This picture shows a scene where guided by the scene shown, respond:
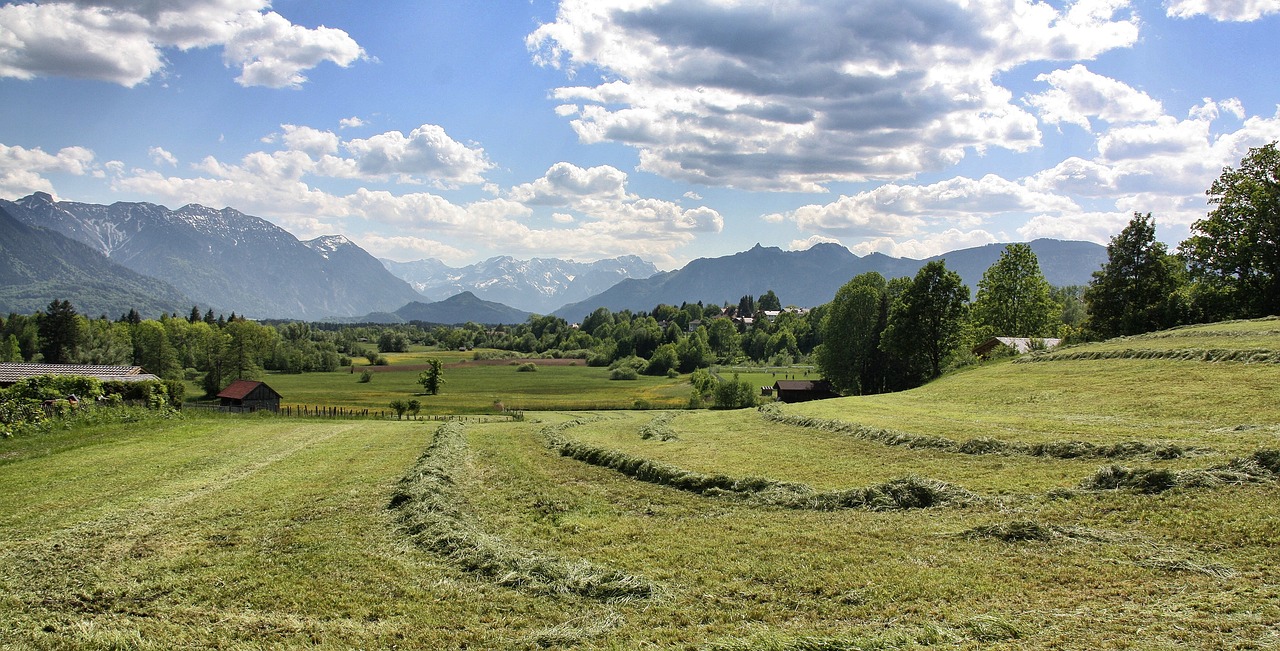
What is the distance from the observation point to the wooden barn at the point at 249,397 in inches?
2901

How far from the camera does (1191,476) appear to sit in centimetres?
1352

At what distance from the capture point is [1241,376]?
26766mm

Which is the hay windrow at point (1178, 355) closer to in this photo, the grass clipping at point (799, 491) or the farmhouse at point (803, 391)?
the grass clipping at point (799, 491)

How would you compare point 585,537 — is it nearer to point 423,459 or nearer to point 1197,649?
point 1197,649

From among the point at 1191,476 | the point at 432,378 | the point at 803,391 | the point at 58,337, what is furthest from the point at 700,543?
the point at 58,337

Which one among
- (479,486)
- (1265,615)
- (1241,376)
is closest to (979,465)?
(1265,615)

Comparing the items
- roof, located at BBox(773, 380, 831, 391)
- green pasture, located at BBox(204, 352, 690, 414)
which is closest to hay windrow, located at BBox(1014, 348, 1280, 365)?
roof, located at BBox(773, 380, 831, 391)

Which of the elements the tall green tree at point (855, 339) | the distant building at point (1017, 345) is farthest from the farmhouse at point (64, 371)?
the distant building at point (1017, 345)

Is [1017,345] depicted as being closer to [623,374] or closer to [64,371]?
[623,374]

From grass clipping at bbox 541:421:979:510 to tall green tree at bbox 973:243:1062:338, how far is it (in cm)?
6713

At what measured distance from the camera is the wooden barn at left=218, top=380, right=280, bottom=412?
73688 mm

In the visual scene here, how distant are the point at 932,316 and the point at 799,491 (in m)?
50.3

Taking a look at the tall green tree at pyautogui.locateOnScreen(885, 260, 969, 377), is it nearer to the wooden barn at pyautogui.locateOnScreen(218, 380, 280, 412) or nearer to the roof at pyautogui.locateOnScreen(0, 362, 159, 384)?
the wooden barn at pyautogui.locateOnScreen(218, 380, 280, 412)

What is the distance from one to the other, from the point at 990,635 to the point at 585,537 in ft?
26.9
